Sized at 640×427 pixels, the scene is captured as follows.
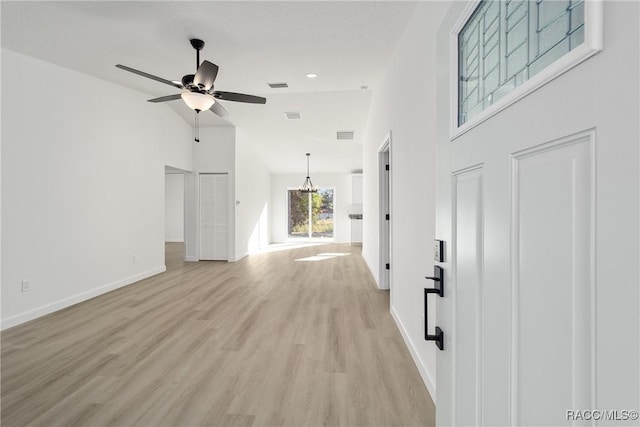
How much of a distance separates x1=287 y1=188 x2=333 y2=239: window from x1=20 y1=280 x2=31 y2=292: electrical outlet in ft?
26.7

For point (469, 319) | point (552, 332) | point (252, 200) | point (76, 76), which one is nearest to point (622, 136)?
point (552, 332)

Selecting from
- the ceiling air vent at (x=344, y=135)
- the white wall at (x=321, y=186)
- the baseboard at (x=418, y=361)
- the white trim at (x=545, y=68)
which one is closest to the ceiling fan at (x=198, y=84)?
the white trim at (x=545, y=68)

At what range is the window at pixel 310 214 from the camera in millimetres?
11109

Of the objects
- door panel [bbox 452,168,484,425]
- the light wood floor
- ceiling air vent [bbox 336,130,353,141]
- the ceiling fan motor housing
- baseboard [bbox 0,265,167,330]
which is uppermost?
ceiling air vent [bbox 336,130,353,141]

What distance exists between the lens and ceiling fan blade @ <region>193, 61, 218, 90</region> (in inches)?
114

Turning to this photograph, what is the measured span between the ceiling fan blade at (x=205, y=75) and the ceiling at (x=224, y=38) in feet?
1.32

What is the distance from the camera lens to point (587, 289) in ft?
1.66

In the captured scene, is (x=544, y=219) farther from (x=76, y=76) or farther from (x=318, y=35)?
(x=76, y=76)

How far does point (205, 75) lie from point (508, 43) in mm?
2770

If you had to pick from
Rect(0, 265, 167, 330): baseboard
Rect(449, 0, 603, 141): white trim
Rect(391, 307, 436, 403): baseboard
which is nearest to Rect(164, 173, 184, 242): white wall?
Rect(0, 265, 167, 330): baseboard

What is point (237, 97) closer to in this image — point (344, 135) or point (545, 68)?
point (545, 68)

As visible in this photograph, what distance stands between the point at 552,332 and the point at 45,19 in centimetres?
410

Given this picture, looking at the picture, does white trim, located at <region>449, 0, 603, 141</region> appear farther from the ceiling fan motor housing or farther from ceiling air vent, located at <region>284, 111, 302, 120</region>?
ceiling air vent, located at <region>284, 111, 302, 120</region>

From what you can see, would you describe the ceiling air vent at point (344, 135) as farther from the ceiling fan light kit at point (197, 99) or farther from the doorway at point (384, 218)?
the ceiling fan light kit at point (197, 99)
